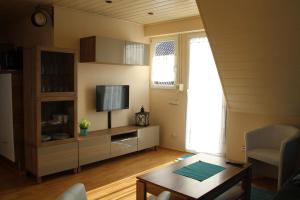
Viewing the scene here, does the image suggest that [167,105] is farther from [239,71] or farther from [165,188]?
[165,188]

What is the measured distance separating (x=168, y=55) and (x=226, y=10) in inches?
97.7

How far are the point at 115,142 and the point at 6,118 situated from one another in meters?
1.61

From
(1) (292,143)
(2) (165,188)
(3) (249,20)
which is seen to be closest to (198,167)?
(2) (165,188)

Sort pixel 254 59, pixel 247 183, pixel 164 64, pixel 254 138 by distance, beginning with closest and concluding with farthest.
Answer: pixel 247 183
pixel 254 59
pixel 254 138
pixel 164 64

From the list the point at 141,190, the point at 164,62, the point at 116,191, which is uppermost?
the point at 164,62

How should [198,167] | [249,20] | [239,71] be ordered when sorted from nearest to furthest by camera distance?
[249,20]
[198,167]
[239,71]

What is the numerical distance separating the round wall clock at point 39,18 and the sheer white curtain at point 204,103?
2.38 m

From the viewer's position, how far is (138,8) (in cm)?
383

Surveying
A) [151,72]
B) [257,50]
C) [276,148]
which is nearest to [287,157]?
[276,148]

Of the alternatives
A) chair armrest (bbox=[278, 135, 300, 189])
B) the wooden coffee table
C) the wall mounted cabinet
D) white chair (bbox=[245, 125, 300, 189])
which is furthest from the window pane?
the wooden coffee table

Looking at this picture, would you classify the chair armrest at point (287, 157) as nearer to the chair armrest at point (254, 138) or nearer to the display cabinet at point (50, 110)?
the chair armrest at point (254, 138)

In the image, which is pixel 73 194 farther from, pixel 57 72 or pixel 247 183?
pixel 57 72

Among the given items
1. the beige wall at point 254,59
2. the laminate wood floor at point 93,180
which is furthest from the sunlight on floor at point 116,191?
the beige wall at point 254,59

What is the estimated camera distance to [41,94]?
3291 mm
